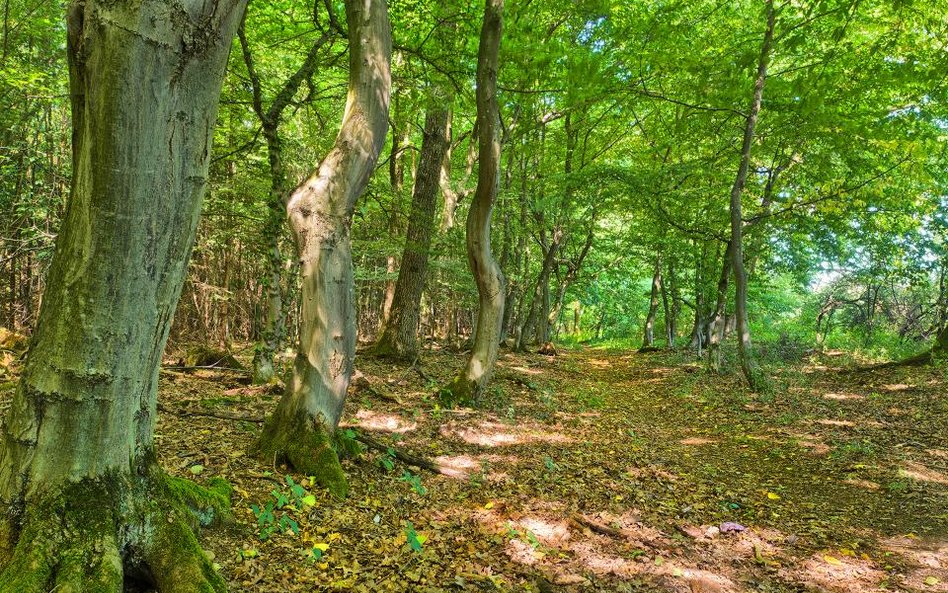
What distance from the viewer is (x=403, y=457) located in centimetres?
500

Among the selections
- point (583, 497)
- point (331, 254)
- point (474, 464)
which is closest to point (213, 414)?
point (331, 254)

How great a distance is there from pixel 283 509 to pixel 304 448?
62 cm

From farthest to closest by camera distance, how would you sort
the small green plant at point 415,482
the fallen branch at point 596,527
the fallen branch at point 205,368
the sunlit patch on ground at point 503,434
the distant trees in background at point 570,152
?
the fallen branch at point 205,368 < the distant trees in background at point 570,152 < the sunlit patch on ground at point 503,434 < the small green plant at point 415,482 < the fallen branch at point 596,527

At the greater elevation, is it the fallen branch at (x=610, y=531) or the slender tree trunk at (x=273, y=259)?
the slender tree trunk at (x=273, y=259)

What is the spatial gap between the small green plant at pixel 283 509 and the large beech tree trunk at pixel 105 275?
1.17m

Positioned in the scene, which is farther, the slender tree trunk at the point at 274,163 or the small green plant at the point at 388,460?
the slender tree trunk at the point at 274,163

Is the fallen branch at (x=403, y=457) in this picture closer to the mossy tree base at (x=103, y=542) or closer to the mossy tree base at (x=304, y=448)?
the mossy tree base at (x=304, y=448)

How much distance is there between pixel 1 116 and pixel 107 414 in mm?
8033

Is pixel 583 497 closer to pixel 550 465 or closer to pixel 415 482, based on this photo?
pixel 550 465

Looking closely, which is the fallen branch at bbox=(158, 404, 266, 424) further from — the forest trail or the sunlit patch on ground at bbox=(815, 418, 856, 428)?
the sunlit patch on ground at bbox=(815, 418, 856, 428)

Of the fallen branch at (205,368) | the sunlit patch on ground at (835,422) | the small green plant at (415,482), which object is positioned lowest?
the small green plant at (415,482)

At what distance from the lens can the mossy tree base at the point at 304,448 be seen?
13.2 ft

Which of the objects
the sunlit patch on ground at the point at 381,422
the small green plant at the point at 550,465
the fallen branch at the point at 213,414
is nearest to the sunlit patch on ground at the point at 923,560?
the small green plant at the point at 550,465

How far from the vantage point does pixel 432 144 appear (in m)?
9.66
